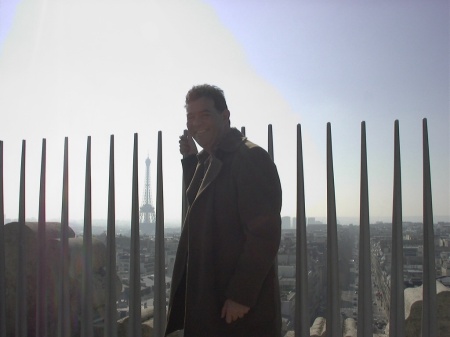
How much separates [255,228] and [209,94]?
72cm

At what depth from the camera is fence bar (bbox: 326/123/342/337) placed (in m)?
2.77

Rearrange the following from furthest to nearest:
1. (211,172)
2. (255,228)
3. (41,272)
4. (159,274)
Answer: (41,272) < (159,274) < (211,172) < (255,228)

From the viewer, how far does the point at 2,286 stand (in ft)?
12.6

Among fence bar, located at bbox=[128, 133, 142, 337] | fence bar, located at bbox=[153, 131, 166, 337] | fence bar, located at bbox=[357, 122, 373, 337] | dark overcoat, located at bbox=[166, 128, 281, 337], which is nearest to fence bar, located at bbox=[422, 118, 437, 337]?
fence bar, located at bbox=[357, 122, 373, 337]

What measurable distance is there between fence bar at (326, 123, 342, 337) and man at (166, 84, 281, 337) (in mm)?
765

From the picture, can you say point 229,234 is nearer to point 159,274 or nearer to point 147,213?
point 159,274

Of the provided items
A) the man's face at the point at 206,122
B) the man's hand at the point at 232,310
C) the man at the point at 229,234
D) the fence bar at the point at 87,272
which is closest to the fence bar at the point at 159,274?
the fence bar at the point at 87,272

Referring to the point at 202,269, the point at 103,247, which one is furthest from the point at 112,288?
the point at 202,269

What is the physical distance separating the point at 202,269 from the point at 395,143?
4.85 ft

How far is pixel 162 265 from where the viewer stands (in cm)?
316

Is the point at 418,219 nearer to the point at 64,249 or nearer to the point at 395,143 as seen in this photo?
the point at 395,143

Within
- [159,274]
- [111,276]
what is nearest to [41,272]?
[111,276]

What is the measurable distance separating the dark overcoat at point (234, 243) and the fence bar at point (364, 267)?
82 centimetres

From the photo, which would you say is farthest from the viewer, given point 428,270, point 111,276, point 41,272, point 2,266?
point 2,266
